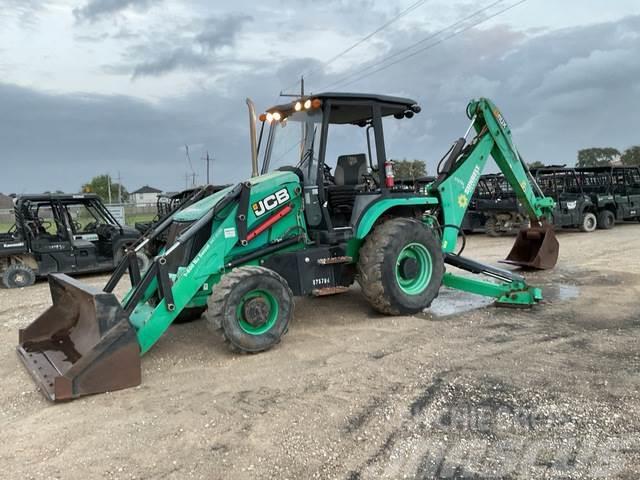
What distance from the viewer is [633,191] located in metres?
18.3

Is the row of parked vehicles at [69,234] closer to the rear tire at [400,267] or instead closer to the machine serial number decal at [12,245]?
the machine serial number decal at [12,245]

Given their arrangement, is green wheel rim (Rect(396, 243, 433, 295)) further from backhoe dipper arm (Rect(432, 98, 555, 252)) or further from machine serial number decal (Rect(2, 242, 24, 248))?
machine serial number decal (Rect(2, 242, 24, 248))

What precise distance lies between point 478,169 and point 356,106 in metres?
2.31

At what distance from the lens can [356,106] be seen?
6453mm

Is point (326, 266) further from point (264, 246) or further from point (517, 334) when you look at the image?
point (517, 334)

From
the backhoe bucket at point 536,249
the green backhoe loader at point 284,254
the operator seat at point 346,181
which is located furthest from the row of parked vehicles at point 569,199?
the operator seat at point 346,181

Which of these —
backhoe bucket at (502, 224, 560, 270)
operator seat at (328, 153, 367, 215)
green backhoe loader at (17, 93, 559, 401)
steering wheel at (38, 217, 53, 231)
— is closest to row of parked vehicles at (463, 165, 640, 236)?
backhoe bucket at (502, 224, 560, 270)

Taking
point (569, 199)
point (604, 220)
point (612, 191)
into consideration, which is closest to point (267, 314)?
point (569, 199)

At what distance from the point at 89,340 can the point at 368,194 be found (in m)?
3.34

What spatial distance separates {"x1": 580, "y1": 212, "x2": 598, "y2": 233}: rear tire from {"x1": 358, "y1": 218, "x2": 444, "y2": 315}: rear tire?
11.6m

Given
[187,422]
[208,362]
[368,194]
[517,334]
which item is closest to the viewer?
[187,422]

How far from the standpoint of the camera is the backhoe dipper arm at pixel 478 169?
289 inches

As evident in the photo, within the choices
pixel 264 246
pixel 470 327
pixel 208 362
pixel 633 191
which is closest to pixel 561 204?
pixel 633 191

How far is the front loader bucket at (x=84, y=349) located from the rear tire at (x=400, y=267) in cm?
270
